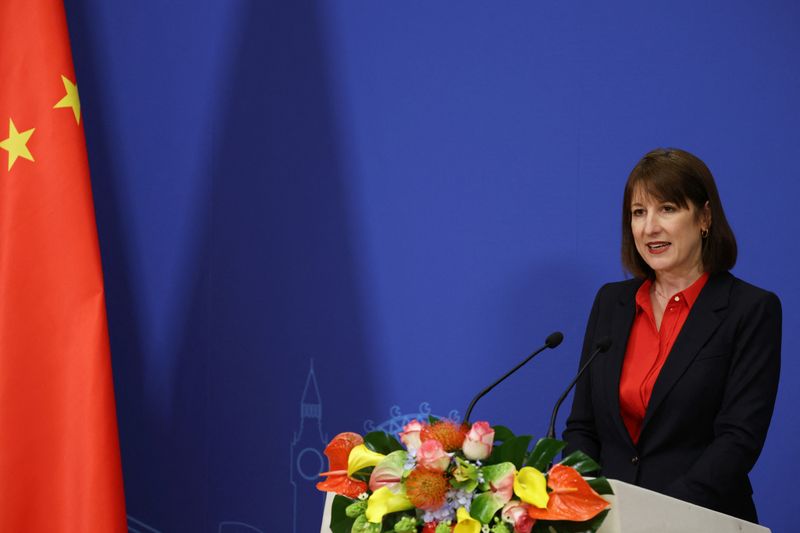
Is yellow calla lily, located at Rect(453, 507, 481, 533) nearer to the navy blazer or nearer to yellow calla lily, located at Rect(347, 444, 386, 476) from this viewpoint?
yellow calla lily, located at Rect(347, 444, 386, 476)

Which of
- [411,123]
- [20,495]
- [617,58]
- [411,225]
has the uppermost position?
[617,58]

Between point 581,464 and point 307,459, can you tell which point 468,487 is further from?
point 307,459

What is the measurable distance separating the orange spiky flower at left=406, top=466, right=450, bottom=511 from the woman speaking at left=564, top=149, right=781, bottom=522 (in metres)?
0.68

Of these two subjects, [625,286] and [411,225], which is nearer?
[625,286]

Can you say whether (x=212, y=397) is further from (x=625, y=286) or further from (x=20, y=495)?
(x=625, y=286)

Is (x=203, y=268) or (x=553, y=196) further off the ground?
(x=553, y=196)

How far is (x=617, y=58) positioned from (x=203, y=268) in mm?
1420

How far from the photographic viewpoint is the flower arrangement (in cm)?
116

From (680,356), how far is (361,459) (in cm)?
86

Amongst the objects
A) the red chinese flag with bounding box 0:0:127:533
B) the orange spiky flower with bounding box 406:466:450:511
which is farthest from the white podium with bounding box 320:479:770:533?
the red chinese flag with bounding box 0:0:127:533

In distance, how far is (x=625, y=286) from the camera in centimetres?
209

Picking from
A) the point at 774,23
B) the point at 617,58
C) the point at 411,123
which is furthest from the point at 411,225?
the point at 774,23

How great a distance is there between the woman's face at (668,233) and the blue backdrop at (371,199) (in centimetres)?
47

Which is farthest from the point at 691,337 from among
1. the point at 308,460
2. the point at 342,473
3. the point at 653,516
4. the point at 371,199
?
the point at 308,460
